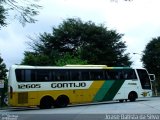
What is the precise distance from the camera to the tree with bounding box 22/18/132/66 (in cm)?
7006

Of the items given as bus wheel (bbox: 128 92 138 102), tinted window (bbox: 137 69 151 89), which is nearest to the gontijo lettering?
bus wheel (bbox: 128 92 138 102)

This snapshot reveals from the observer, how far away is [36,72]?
109ft

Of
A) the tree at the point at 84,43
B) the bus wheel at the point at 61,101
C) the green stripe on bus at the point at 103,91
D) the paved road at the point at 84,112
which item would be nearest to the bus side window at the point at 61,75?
the bus wheel at the point at 61,101

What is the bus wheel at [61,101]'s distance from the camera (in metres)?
34.4

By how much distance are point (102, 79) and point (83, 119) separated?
1784 centimetres

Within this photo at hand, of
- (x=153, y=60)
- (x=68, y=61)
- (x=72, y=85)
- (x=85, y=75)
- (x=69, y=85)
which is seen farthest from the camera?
(x=153, y=60)

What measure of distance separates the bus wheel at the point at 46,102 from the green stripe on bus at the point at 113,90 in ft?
17.1

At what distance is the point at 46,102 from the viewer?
33.7 metres

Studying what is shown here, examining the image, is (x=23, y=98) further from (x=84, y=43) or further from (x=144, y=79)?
(x=84, y=43)

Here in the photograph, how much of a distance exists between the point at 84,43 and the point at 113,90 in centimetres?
3517

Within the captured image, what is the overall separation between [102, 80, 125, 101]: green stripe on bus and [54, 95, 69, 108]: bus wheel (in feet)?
12.4

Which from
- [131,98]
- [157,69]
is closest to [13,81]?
[131,98]

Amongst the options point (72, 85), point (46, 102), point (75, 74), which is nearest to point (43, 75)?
point (46, 102)

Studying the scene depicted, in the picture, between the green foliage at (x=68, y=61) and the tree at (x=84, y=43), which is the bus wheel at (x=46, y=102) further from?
the tree at (x=84, y=43)
